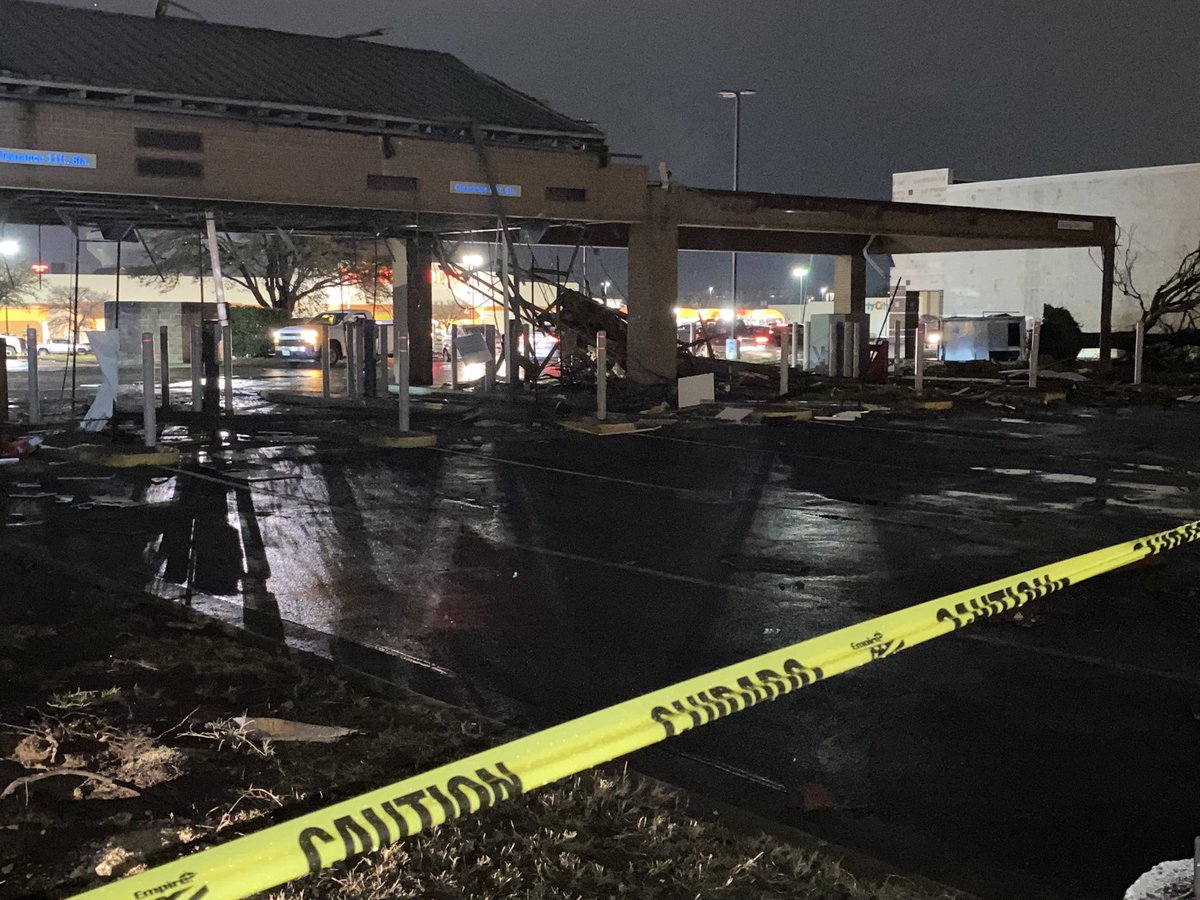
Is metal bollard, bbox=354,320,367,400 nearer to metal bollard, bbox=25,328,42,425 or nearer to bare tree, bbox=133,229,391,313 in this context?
metal bollard, bbox=25,328,42,425

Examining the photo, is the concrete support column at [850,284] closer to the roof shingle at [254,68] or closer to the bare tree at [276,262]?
the roof shingle at [254,68]

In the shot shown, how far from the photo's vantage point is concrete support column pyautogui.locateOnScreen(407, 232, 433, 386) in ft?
89.4

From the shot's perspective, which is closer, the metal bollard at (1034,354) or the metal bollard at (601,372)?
the metal bollard at (601,372)

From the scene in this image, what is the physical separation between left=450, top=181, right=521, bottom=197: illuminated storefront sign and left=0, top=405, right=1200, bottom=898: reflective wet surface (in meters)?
6.71

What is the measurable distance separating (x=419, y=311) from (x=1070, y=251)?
122ft

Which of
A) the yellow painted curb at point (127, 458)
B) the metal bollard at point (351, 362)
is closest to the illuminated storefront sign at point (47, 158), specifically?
the yellow painted curb at point (127, 458)

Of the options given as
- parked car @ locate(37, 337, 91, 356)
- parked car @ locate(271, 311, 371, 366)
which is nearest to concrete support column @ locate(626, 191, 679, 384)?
parked car @ locate(271, 311, 371, 366)

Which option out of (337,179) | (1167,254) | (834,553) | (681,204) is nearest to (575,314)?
(681,204)

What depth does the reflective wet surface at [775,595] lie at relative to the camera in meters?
4.63

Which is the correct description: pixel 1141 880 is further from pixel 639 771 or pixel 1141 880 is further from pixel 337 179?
pixel 337 179

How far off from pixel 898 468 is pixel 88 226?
17.4 metres

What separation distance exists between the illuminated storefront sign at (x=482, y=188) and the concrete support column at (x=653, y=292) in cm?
285

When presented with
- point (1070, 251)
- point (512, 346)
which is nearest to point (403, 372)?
point (512, 346)

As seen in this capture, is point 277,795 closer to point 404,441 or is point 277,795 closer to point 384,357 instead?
point 404,441
